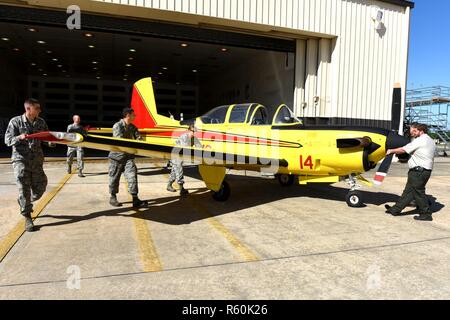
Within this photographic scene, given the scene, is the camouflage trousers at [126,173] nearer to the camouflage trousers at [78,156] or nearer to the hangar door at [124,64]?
the camouflage trousers at [78,156]

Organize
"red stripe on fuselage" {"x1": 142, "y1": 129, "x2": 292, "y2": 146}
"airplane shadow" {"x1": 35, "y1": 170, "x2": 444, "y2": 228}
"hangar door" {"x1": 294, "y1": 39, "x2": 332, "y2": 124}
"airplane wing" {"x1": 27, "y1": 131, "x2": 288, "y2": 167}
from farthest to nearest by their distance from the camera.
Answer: "hangar door" {"x1": 294, "y1": 39, "x2": 332, "y2": 124} < "red stripe on fuselage" {"x1": 142, "y1": 129, "x2": 292, "y2": 146} < "airplane shadow" {"x1": 35, "y1": 170, "x2": 444, "y2": 228} < "airplane wing" {"x1": 27, "y1": 131, "x2": 288, "y2": 167}

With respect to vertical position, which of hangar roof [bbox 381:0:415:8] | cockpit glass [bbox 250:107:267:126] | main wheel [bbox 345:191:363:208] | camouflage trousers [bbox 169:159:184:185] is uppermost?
hangar roof [bbox 381:0:415:8]

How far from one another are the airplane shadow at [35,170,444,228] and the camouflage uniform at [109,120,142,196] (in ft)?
1.49

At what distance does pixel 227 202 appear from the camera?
7.40 m

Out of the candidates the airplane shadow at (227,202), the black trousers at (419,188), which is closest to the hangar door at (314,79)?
the airplane shadow at (227,202)

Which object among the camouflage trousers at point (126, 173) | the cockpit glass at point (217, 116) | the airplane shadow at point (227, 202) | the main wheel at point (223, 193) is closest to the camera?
the airplane shadow at point (227, 202)

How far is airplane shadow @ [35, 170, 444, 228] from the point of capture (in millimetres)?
6009

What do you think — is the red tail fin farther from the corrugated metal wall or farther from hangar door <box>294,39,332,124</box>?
hangar door <box>294,39,332,124</box>

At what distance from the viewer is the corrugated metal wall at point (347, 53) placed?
14.0m

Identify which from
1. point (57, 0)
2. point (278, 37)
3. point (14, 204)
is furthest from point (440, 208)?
point (57, 0)

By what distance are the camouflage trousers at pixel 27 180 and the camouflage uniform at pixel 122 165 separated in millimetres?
1429

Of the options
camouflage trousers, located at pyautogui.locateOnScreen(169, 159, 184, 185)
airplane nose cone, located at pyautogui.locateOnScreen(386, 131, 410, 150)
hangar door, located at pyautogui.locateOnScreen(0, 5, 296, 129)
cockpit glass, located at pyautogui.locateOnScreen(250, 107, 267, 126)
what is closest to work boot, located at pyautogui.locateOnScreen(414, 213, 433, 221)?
airplane nose cone, located at pyautogui.locateOnScreen(386, 131, 410, 150)

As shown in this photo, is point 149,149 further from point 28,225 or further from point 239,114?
point 239,114

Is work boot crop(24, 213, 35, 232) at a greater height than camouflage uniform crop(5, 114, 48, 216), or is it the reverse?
camouflage uniform crop(5, 114, 48, 216)
